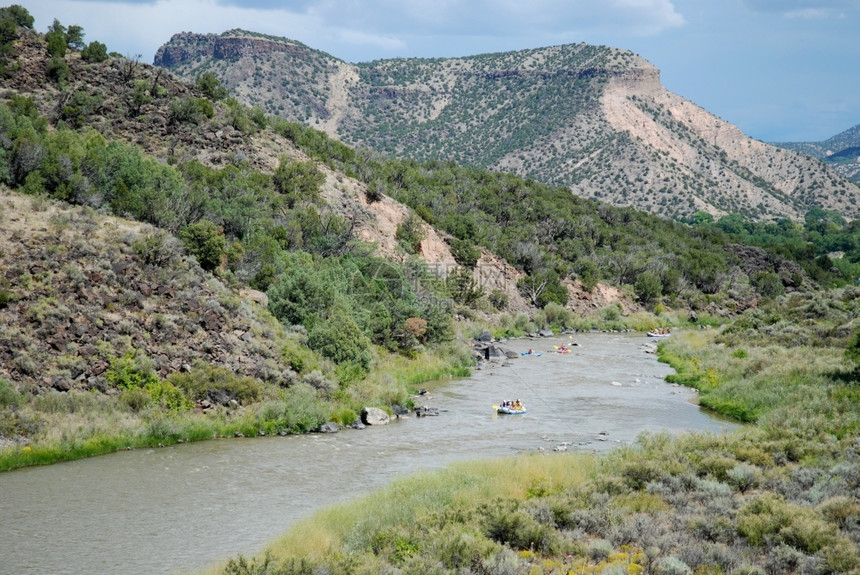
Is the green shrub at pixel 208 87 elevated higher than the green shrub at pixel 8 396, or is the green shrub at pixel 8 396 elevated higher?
the green shrub at pixel 208 87

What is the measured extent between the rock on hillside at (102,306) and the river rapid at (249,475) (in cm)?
478

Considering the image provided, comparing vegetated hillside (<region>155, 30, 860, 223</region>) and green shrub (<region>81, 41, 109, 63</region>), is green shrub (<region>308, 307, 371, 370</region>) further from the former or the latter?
vegetated hillside (<region>155, 30, 860, 223</region>)

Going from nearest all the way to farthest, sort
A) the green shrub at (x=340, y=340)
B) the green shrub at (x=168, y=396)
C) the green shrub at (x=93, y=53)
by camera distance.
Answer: the green shrub at (x=168, y=396)
the green shrub at (x=340, y=340)
the green shrub at (x=93, y=53)

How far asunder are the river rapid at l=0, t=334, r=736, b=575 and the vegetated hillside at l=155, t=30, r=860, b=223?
118542 mm

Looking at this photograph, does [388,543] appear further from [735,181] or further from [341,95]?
[341,95]

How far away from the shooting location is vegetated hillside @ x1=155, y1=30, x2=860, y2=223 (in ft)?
525

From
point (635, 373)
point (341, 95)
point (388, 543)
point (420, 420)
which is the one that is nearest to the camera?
point (388, 543)

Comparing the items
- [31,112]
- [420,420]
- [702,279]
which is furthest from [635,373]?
[702,279]

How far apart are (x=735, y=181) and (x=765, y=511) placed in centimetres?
17211

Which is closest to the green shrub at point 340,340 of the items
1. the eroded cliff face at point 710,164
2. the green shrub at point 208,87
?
the green shrub at point 208,87

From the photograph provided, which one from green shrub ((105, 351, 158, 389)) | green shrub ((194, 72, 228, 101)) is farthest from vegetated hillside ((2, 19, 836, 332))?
green shrub ((105, 351, 158, 389))

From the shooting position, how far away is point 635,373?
165ft

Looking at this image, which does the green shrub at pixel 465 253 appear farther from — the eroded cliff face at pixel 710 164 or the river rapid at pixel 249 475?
the eroded cliff face at pixel 710 164

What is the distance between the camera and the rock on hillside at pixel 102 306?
92.9 feet
